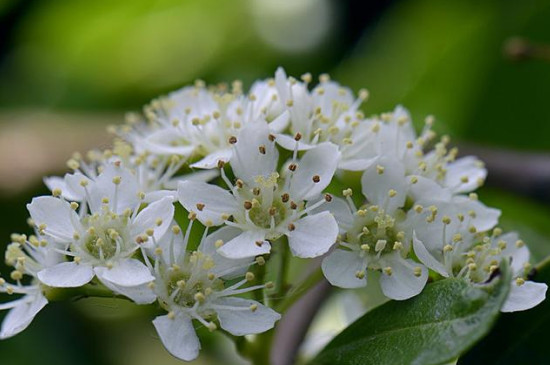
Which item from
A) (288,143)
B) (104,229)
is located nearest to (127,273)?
(104,229)

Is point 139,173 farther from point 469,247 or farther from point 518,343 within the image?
point 518,343

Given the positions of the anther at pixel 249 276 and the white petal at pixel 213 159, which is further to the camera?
the white petal at pixel 213 159

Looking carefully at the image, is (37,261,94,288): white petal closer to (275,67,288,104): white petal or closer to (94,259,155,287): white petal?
(94,259,155,287): white petal

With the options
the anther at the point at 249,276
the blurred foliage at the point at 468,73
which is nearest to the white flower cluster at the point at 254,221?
the anther at the point at 249,276

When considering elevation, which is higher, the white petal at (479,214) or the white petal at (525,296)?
the white petal at (479,214)

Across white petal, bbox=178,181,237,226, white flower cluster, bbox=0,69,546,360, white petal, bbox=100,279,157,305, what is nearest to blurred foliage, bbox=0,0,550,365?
white flower cluster, bbox=0,69,546,360

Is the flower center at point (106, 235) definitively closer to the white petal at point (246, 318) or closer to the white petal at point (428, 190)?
the white petal at point (246, 318)
